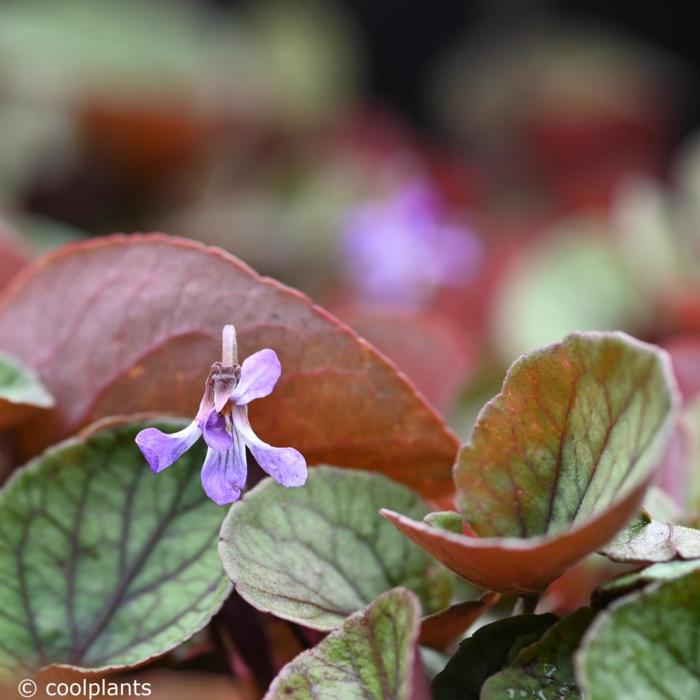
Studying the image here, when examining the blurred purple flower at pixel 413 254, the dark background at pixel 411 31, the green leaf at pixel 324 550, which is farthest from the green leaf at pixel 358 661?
the dark background at pixel 411 31

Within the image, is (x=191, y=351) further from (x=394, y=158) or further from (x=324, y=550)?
(x=394, y=158)

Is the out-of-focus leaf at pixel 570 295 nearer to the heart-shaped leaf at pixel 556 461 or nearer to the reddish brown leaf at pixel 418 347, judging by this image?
the reddish brown leaf at pixel 418 347

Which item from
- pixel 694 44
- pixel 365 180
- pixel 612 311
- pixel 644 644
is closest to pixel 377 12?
pixel 694 44

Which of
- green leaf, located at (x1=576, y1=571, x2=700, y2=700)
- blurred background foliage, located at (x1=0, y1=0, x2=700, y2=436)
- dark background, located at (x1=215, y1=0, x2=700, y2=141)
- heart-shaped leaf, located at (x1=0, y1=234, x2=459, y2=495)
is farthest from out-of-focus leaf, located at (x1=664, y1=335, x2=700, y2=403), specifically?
dark background, located at (x1=215, y1=0, x2=700, y2=141)

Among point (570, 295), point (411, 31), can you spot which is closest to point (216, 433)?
point (570, 295)

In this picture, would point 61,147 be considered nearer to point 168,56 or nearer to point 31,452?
point 168,56

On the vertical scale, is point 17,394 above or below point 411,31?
below
